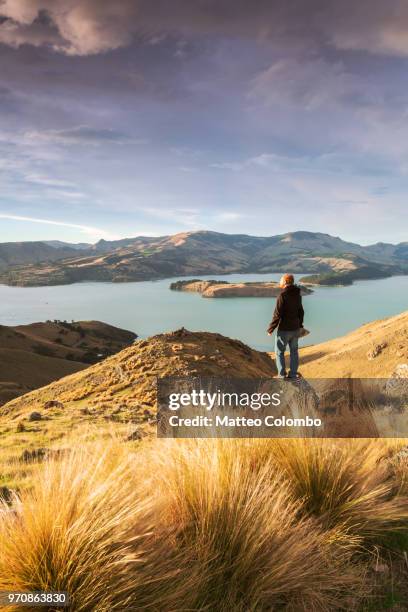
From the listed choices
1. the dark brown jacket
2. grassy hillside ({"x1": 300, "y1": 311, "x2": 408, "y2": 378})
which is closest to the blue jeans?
the dark brown jacket

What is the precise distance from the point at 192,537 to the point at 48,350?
80.4m

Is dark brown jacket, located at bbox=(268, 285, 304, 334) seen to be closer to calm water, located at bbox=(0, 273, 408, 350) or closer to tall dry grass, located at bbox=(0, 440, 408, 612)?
tall dry grass, located at bbox=(0, 440, 408, 612)

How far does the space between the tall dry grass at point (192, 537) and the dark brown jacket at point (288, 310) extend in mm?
4762

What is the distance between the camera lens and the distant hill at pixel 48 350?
55.1 meters

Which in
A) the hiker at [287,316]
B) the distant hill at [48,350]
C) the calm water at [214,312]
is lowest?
the distant hill at [48,350]

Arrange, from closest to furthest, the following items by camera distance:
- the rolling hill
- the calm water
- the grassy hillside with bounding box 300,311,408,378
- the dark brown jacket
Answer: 1. the dark brown jacket
2. the rolling hill
3. the grassy hillside with bounding box 300,311,408,378
4. the calm water

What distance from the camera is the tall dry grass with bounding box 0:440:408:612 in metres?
2.62

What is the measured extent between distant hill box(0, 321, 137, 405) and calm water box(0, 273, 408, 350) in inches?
700

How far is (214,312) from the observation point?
14762cm

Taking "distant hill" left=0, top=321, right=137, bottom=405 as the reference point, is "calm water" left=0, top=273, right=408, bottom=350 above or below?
above

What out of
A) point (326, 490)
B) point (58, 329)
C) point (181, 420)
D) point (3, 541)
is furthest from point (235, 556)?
point (58, 329)

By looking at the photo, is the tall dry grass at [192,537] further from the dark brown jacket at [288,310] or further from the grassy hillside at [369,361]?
the grassy hillside at [369,361]

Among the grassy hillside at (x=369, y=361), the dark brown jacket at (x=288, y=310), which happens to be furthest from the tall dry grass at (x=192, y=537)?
the grassy hillside at (x=369, y=361)

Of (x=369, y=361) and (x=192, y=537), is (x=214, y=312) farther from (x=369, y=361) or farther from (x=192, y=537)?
(x=192, y=537)
